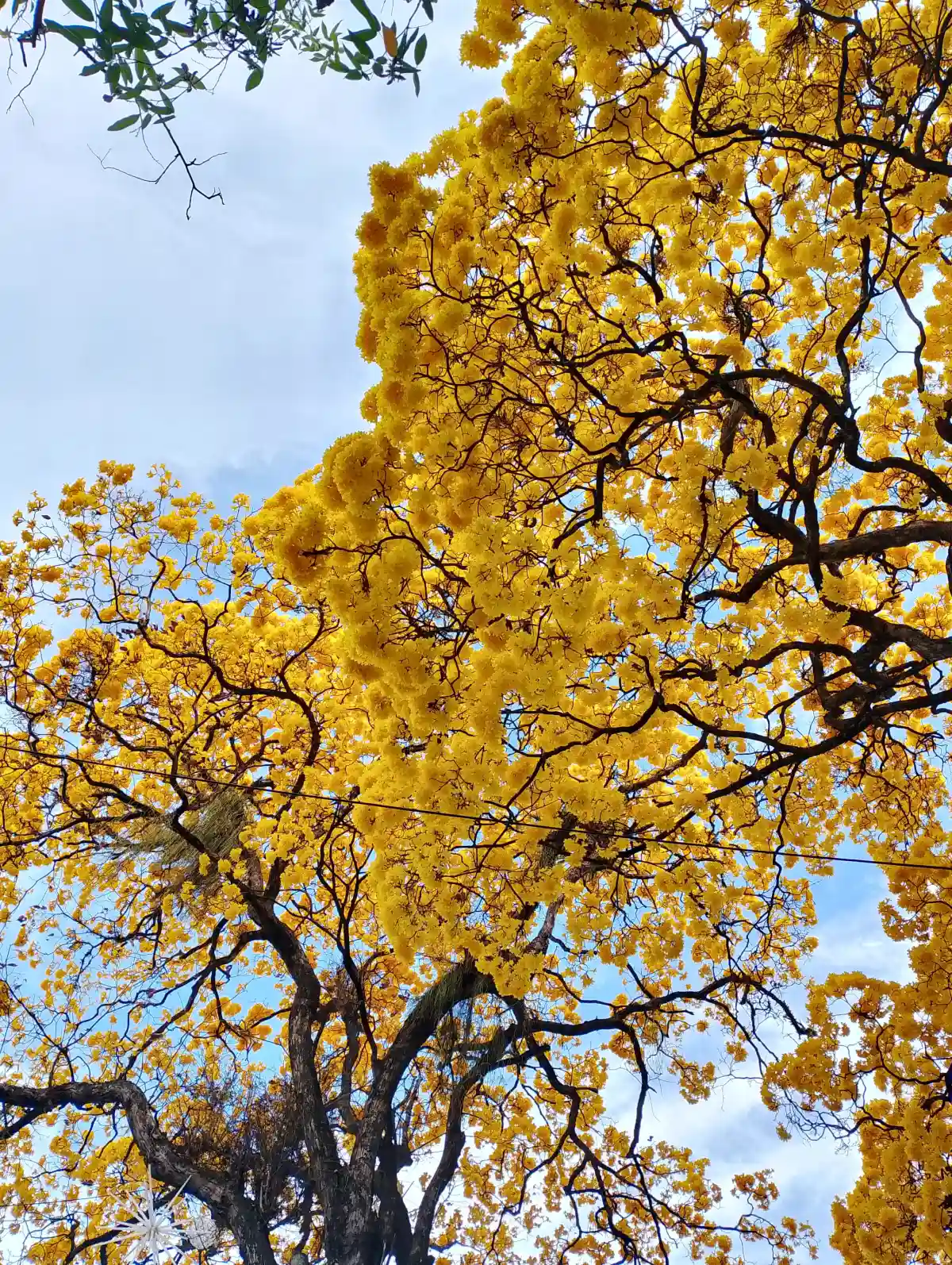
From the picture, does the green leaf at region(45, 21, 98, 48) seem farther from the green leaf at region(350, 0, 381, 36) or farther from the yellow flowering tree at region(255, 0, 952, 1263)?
the yellow flowering tree at region(255, 0, 952, 1263)

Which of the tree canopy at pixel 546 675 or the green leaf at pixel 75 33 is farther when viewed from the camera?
the tree canopy at pixel 546 675

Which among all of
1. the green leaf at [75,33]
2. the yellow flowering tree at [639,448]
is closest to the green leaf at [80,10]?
the green leaf at [75,33]

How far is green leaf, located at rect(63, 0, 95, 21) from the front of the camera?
1.68m

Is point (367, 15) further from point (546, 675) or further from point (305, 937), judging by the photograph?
point (305, 937)

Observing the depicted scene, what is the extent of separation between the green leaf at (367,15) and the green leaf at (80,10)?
21.9 inches

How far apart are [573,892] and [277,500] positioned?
3114mm

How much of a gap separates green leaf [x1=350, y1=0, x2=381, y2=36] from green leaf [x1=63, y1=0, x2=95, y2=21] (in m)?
0.56

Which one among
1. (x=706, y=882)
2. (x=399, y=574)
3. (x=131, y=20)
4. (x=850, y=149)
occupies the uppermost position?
(x=850, y=149)

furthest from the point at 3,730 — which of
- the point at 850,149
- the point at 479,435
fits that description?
the point at 850,149

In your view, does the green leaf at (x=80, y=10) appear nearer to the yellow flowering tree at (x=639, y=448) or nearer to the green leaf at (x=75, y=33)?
the green leaf at (x=75, y=33)

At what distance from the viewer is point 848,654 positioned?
12.9 feet

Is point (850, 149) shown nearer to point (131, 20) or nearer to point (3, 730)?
point (131, 20)

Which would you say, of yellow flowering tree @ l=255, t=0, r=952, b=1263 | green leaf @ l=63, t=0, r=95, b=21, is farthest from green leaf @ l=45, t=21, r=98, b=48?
yellow flowering tree @ l=255, t=0, r=952, b=1263

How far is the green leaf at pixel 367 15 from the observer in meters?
1.79
